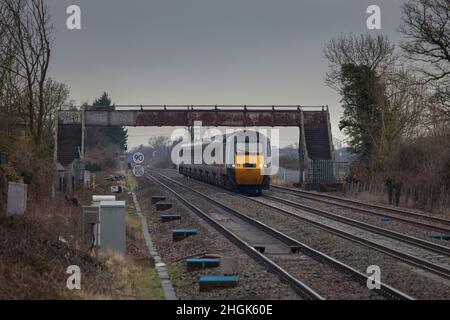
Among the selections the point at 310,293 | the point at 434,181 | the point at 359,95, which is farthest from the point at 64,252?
the point at 359,95

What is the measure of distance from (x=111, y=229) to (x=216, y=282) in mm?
3849

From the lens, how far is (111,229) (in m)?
14.3

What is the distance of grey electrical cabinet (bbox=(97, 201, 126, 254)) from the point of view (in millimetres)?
14227

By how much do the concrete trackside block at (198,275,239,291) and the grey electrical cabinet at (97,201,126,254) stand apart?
3.46 m

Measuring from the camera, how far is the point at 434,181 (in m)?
28.5

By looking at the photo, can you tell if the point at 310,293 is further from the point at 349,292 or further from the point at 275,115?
the point at 275,115

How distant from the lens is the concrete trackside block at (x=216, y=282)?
1111cm

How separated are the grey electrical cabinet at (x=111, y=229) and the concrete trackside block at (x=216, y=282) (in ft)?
11.4

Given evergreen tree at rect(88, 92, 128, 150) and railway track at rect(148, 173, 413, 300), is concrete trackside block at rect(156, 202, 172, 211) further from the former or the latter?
evergreen tree at rect(88, 92, 128, 150)

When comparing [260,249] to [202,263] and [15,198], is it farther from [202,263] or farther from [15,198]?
[15,198]

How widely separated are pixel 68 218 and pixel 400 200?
59.9 ft

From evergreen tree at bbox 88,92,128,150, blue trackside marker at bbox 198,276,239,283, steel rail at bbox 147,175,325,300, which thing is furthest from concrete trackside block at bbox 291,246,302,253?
evergreen tree at bbox 88,92,128,150

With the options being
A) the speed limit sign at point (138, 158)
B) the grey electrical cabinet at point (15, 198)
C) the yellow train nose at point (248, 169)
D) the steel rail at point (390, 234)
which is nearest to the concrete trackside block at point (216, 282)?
the grey electrical cabinet at point (15, 198)

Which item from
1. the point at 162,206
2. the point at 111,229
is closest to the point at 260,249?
the point at 111,229
